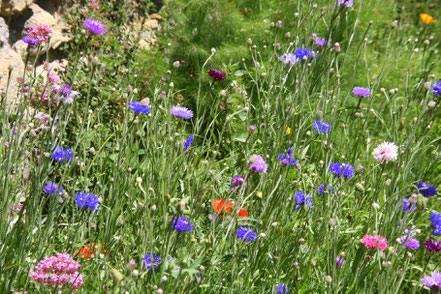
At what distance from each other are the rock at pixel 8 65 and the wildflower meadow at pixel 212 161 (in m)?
0.02

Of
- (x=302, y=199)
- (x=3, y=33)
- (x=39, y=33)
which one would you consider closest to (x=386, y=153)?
(x=302, y=199)

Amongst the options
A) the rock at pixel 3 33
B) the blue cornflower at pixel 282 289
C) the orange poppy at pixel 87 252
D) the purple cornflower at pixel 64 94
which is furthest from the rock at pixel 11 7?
the blue cornflower at pixel 282 289

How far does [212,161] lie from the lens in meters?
1.75

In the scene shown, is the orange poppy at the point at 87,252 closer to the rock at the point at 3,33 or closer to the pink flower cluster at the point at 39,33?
the pink flower cluster at the point at 39,33

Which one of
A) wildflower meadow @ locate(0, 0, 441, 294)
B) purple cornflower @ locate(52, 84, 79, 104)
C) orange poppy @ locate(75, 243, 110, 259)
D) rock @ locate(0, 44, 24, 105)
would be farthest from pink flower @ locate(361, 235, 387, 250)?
rock @ locate(0, 44, 24, 105)

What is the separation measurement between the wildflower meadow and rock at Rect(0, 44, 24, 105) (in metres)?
0.02

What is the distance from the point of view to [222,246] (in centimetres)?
166

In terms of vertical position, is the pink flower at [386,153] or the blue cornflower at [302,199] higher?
the pink flower at [386,153]

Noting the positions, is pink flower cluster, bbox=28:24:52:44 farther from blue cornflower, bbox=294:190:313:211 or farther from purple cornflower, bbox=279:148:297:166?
blue cornflower, bbox=294:190:313:211

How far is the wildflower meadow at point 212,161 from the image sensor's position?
5.41 ft

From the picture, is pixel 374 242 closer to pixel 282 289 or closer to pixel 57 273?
pixel 282 289

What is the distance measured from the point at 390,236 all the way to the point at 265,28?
1.89 m

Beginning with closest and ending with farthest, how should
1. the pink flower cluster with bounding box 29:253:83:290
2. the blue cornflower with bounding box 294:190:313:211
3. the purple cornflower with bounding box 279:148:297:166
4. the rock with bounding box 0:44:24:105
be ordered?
the pink flower cluster with bounding box 29:253:83:290
the purple cornflower with bounding box 279:148:297:166
the blue cornflower with bounding box 294:190:313:211
the rock with bounding box 0:44:24:105

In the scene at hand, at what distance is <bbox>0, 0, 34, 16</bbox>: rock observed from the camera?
2.72 m
